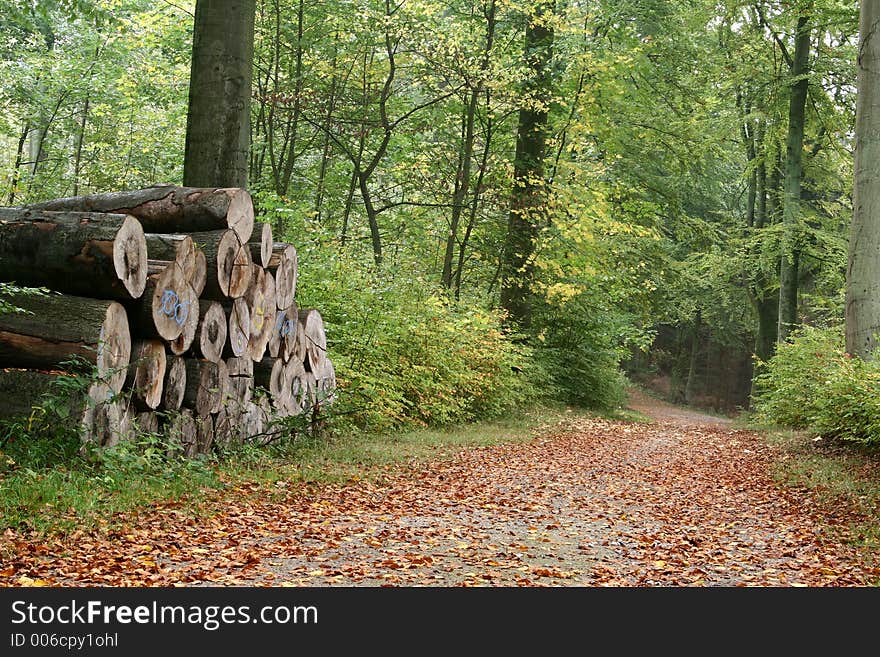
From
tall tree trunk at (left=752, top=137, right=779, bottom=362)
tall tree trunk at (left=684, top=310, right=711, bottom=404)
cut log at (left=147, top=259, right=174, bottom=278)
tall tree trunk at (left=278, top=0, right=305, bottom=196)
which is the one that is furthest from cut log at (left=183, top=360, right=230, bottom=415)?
tall tree trunk at (left=684, top=310, right=711, bottom=404)

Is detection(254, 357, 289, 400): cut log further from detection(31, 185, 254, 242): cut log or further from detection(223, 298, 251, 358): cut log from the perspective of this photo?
detection(31, 185, 254, 242): cut log

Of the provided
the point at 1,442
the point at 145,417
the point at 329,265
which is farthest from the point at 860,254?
the point at 1,442

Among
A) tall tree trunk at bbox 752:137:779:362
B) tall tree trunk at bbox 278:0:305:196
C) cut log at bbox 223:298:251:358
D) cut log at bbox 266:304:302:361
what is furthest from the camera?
tall tree trunk at bbox 752:137:779:362

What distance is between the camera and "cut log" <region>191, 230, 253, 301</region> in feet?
28.6

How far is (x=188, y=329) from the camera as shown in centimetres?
830

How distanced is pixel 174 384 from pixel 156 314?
78cm

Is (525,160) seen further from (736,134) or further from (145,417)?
(145,417)

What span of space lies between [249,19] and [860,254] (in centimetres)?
981

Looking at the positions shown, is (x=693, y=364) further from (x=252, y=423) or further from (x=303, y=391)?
(x=252, y=423)

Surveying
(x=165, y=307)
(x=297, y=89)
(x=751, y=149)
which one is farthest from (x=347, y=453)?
(x=751, y=149)

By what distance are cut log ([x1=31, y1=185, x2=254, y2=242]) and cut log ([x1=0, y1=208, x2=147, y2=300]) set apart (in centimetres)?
131

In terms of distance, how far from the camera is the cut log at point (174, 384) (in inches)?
319

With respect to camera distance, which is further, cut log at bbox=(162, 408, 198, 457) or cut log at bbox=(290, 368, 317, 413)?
cut log at bbox=(290, 368, 317, 413)

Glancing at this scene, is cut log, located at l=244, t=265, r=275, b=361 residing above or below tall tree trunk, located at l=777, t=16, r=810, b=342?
below
